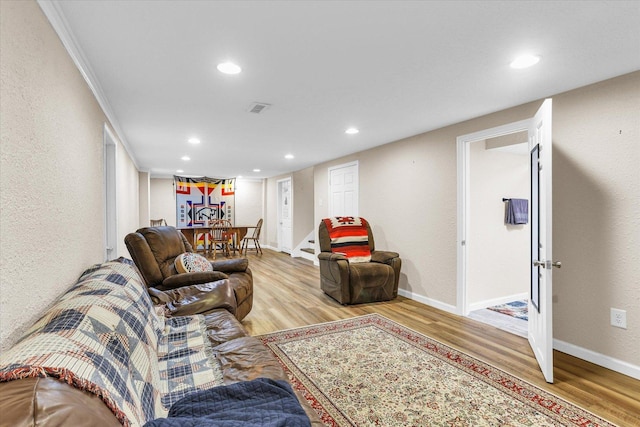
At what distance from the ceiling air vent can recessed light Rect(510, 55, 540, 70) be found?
205 centimetres

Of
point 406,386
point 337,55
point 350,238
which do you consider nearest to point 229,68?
point 337,55

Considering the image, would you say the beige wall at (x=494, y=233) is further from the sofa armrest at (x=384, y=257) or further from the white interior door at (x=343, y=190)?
the white interior door at (x=343, y=190)

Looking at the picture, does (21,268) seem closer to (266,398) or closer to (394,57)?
(266,398)

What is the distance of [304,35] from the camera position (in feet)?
6.06

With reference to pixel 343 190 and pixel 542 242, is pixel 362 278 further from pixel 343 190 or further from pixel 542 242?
pixel 343 190

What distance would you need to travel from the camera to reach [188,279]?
275 cm

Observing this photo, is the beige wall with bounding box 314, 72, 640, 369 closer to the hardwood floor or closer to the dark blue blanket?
the hardwood floor

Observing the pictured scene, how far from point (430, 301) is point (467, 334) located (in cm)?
95

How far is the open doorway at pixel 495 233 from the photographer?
12.3 ft

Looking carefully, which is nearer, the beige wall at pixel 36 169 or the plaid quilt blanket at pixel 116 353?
the plaid quilt blanket at pixel 116 353

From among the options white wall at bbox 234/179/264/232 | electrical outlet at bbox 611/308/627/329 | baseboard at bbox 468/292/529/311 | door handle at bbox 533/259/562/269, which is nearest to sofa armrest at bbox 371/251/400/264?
baseboard at bbox 468/292/529/311

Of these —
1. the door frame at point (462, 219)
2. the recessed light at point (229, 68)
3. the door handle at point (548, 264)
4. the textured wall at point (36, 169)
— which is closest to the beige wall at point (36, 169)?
the textured wall at point (36, 169)

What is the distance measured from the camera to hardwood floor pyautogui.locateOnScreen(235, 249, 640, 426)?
2.06 m

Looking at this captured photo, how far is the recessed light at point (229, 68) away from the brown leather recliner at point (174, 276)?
1.59 m
